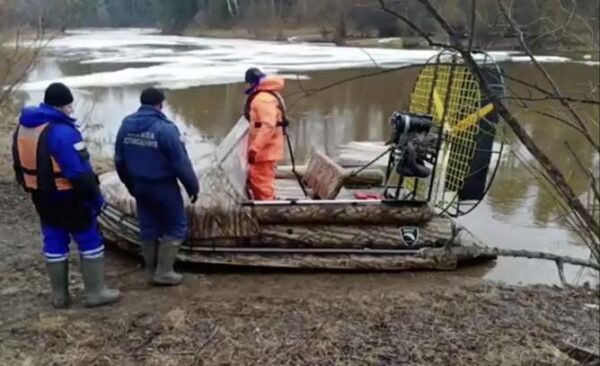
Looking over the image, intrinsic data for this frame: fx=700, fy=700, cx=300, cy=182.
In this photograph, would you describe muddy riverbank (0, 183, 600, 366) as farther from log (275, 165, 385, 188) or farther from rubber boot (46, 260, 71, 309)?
log (275, 165, 385, 188)

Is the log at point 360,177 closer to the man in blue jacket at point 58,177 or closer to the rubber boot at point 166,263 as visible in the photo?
the rubber boot at point 166,263

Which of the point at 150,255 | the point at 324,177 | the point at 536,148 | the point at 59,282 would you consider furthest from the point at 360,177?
the point at 536,148

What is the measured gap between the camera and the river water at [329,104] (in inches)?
257

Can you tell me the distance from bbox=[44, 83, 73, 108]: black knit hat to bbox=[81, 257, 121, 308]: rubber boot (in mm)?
982

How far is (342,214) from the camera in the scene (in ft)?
17.3

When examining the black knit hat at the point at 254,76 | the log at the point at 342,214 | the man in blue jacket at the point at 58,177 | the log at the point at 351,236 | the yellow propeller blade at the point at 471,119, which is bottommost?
the log at the point at 351,236

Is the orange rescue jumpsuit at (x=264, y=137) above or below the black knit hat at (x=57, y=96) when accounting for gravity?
below

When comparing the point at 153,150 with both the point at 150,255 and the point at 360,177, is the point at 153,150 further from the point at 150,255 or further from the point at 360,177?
the point at 360,177

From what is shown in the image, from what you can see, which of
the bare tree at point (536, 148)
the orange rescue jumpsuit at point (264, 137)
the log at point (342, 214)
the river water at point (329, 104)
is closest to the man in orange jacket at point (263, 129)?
the orange rescue jumpsuit at point (264, 137)

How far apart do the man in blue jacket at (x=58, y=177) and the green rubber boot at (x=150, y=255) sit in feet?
2.09

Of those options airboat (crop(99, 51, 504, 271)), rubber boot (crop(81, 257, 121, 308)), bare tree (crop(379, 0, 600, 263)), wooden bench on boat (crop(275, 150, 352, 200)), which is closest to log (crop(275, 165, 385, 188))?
wooden bench on boat (crop(275, 150, 352, 200))

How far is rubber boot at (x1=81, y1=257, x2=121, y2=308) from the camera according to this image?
4379mm

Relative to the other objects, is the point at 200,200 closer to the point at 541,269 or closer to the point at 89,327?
the point at 89,327

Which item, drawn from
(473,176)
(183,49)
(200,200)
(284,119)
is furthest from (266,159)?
(183,49)
